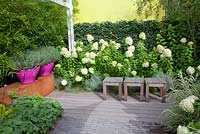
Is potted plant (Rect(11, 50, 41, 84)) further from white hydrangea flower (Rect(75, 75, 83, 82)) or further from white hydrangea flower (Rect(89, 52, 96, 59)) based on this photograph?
white hydrangea flower (Rect(89, 52, 96, 59))

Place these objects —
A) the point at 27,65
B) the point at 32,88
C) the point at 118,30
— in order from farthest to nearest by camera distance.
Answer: the point at 118,30 < the point at 32,88 < the point at 27,65

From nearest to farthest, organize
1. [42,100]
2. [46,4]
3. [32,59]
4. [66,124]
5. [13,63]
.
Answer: [66,124]
[42,100]
[13,63]
[32,59]
[46,4]

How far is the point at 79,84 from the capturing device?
17.6 ft

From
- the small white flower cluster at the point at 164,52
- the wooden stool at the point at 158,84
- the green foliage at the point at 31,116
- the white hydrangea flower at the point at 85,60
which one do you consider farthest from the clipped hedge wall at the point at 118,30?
the green foliage at the point at 31,116

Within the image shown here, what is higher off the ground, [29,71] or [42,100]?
[29,71]

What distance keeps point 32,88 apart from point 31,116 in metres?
1.40

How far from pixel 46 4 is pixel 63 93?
76.6 inches

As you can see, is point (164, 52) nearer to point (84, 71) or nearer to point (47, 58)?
point (84, 71)

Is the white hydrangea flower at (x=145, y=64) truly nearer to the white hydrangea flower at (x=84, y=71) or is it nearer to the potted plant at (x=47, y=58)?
the white hydrangea flower at (x=84, y=71)

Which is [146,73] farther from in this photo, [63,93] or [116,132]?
[116,132]

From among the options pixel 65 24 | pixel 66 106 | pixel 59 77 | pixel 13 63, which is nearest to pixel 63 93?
pixel 59 77

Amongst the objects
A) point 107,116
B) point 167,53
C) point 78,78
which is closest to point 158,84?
point 167,53

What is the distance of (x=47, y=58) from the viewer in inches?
189

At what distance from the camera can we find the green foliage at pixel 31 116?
2.68 meters
